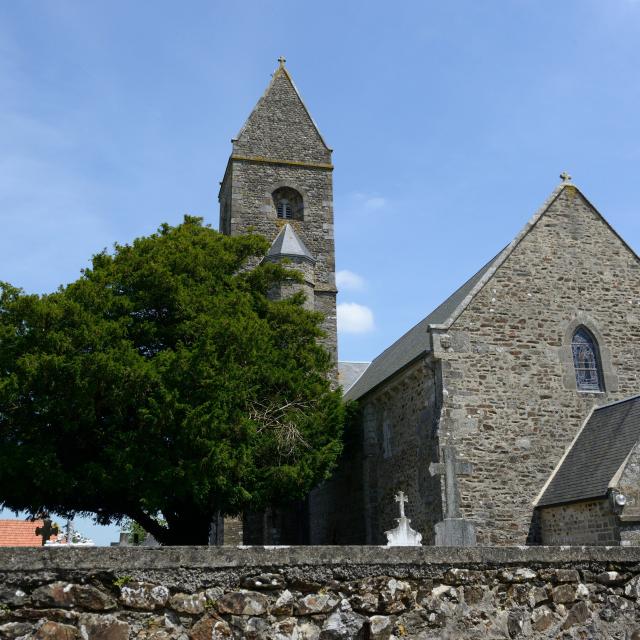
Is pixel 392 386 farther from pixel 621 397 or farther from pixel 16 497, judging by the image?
pixel 16 497

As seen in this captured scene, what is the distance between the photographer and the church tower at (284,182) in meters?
28.5

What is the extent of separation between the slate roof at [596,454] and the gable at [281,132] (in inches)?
688

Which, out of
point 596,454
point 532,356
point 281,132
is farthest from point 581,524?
point 281,132

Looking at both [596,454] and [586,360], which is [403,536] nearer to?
[596,454]

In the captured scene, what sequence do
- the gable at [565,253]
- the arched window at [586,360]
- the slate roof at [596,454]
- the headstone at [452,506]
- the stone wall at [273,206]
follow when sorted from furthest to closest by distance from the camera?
the stone wall at [273,206]
the gable at [565,253]
the arched window at [586,360]
the headstone at [452,506]
the slate roof at [596,454]

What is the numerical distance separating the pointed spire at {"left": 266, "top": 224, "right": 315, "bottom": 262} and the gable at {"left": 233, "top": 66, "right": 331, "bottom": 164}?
465 cm

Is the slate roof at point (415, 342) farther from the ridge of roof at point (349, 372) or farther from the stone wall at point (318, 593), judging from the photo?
the stone wall at point (318, 593)

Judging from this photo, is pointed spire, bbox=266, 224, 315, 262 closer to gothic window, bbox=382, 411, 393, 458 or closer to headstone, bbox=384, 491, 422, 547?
gothic window, bbox=382, 411, 393, 458

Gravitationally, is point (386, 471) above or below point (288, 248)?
below

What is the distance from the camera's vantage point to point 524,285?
58.8 feet

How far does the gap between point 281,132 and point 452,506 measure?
19.4m

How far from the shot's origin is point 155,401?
1627 cm

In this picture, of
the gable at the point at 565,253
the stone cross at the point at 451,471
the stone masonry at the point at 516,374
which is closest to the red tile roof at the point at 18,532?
the stone masonry at the point at 516,374

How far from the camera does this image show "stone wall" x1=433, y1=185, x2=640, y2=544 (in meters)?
16.2
